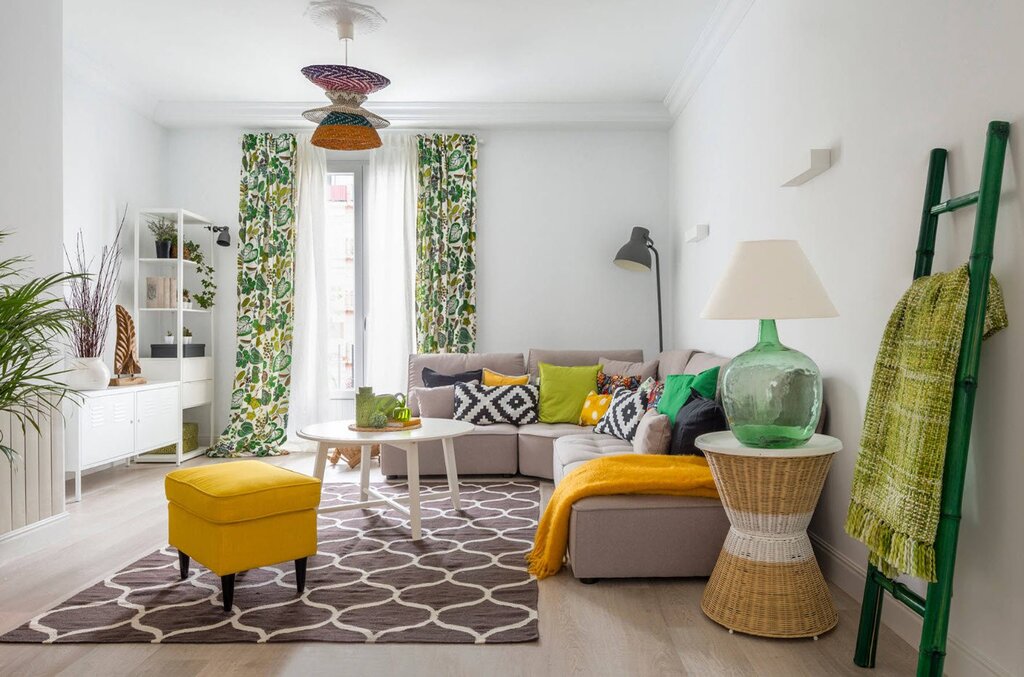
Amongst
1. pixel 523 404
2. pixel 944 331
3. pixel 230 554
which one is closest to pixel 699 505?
pixel 944 331

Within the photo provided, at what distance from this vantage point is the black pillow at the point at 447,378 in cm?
552

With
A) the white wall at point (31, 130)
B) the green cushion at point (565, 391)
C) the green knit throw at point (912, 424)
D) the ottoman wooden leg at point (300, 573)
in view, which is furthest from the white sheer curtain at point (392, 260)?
the green knit throw at point (912, 424)

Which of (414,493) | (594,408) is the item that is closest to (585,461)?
(414,493)

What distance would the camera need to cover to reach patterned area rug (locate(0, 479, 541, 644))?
8.43 feet

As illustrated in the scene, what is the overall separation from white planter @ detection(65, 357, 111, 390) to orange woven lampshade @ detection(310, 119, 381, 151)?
2107 millimetres

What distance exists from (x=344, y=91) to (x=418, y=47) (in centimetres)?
99

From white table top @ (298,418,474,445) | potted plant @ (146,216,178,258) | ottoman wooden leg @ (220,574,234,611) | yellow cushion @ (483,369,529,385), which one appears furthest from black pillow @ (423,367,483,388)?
ottoman wooden leg @ (220,574,234,611)

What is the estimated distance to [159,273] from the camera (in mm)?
6227

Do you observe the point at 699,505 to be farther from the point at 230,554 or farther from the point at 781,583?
the point at 230,554

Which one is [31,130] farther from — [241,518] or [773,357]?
[773,357]

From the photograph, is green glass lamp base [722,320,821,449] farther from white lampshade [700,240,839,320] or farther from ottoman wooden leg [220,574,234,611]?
ottoman wooden leg [220,574,234,611]

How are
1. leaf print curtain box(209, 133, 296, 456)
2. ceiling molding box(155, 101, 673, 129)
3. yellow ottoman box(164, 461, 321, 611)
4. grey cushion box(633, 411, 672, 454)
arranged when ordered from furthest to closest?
1. leaf print curtain box(209, 133, 296, 456)
2. ceiling molding box(155, 101, 673, 129)
3. grey cushion box(633, 411, 672, 454)
4. yellow ottoman box(164, 461, 321, 611)

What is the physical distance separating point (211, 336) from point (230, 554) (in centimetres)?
404

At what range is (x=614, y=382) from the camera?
5219mm
